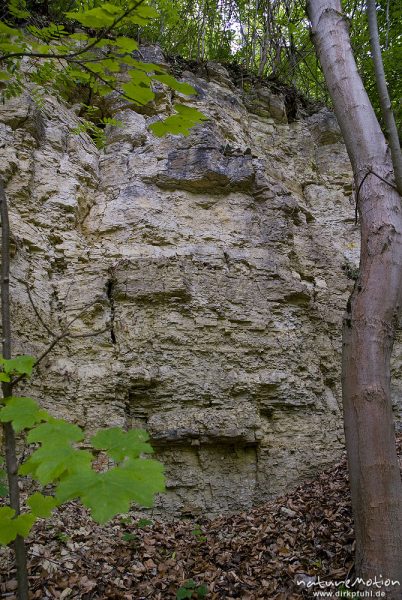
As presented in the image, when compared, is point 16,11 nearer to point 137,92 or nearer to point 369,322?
point 137,92

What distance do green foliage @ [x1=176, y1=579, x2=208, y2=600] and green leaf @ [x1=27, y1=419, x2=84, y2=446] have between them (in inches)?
96.2

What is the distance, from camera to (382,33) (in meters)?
9.86

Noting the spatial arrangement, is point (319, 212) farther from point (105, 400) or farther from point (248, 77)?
point (105, 400)

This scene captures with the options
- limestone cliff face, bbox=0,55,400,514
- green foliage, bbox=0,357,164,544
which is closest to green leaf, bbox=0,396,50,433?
green foliage, bbox=0,357,164,544

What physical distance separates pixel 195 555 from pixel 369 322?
2670 mm

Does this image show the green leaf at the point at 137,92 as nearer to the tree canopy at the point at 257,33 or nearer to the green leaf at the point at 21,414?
the green leaf at the point at 21,414

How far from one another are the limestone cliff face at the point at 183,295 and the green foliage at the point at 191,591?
1451 mm

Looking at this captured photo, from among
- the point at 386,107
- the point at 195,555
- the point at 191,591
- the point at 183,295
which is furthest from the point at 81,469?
the point at 183,295

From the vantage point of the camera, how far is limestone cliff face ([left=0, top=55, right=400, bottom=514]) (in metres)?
5.16

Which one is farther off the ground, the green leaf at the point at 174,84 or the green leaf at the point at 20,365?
the green leaf at the point at 174,84

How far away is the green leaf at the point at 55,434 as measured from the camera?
5.03ft

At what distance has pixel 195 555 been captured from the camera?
395cm

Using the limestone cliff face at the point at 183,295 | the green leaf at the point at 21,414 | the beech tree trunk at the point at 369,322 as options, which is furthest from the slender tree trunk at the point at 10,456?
the limestone cliff face at the point at 183,295

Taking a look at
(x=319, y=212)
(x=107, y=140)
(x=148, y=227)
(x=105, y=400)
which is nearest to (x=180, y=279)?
(x=148, y=227)
